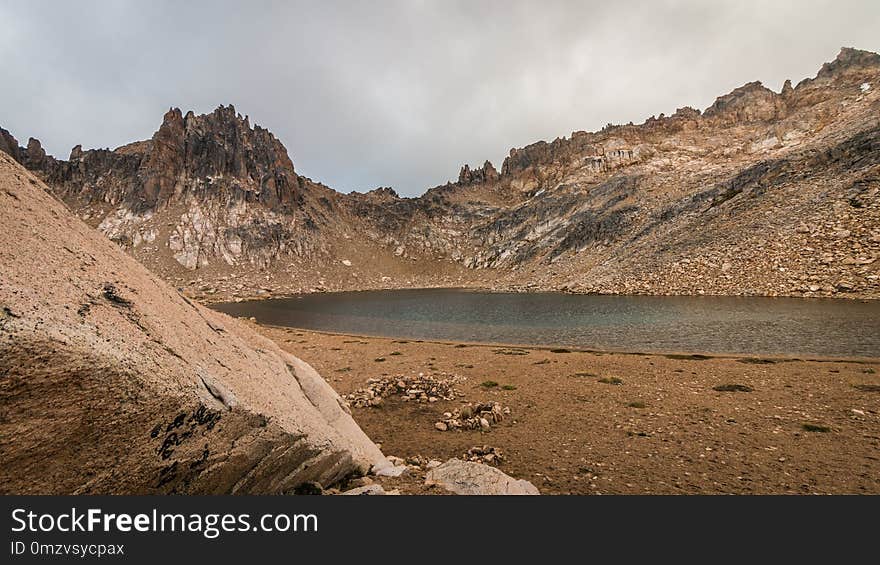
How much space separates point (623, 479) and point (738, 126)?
5727 inches

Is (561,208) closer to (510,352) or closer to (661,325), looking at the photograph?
(661,325)

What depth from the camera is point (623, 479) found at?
867cm

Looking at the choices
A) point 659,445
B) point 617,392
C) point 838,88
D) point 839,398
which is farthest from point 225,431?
point 838,88

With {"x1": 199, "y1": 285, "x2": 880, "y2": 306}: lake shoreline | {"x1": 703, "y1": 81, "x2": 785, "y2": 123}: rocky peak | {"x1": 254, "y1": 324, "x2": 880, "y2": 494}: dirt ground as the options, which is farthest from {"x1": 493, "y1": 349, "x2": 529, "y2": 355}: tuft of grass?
{"x1": 703, "y1": 81, "x2": 785, "y2": 123}: rocky peak

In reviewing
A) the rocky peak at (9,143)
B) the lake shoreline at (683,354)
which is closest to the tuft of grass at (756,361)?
the lake shoreline at (683,354)

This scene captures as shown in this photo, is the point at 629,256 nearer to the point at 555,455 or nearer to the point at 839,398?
the point at 839,398

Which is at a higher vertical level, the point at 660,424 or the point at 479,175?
the point at 479,175

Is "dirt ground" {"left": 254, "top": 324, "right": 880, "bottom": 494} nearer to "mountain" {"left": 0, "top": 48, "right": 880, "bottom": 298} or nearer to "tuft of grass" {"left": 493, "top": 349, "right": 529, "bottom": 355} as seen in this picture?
"tuft of grass" {"left": 493, "top": 349, "right": 529, "bottom": 355}

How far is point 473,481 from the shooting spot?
704cm

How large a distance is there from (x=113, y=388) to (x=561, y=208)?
450ft

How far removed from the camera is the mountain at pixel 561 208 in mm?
57531

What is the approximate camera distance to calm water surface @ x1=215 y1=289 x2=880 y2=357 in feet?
84.9

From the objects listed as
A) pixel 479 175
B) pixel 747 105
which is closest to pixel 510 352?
pixel 747 105

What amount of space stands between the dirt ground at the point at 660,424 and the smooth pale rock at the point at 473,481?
0.49 metres
